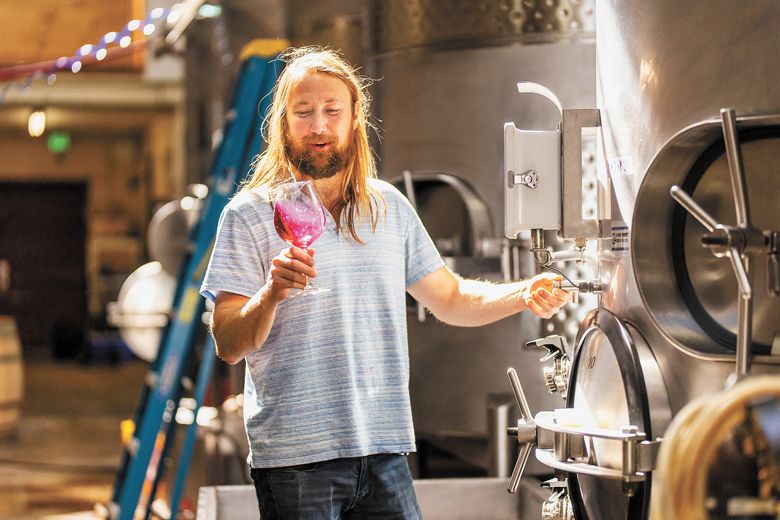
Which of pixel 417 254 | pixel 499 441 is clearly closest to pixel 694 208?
pixel 417 254

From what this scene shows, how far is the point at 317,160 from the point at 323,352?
385mm

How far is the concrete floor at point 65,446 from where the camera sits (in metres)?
6.99

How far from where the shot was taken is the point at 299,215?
2189 millimetres

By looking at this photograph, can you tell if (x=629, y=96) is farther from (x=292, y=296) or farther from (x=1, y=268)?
(x=1, y=268)

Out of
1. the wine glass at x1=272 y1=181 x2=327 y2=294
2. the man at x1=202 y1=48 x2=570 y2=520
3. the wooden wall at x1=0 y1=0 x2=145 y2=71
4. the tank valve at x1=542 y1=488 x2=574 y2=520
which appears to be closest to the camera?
the wine glass at x1=272 y1=181 x2=327 y2=294

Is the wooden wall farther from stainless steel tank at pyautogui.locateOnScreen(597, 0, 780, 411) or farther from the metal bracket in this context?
stainless steel tank at pyautogui.locateOnScreen(597, 0, 780, 411)

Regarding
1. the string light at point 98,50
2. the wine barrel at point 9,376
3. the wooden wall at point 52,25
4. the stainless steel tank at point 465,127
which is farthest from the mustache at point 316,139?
the wine barrel at point 9,376

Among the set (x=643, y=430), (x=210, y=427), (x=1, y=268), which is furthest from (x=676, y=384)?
(x=1, y=268)

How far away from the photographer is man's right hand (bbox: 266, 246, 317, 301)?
2059mm

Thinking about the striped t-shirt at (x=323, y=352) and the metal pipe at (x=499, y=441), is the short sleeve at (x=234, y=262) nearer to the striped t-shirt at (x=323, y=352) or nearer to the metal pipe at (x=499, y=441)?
the striped t-shirt at (x=323, y=352)

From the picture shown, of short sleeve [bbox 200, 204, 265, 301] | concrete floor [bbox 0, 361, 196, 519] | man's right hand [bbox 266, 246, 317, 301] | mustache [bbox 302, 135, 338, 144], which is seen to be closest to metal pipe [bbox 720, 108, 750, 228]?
man's right hand [bbox 266, 246, 317, 301]

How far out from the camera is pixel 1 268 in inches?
717

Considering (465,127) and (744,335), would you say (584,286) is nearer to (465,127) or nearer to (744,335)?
(744,335)

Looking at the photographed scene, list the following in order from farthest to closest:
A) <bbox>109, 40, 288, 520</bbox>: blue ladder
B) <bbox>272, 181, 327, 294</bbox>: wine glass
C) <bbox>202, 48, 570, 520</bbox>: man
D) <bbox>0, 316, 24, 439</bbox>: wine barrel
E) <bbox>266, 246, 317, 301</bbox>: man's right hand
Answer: <bbox>0, 316, 24, 439</bbox>: wine barrel < <bbox>109, 40, 288, 520</bbox>: blue ladder < <bbox>202, 48, 570, 520</bbox>: man < <bbox>272, 181, 327, 294</bbox>: wine glass < <bbox>266, 246, 317, 301</bbox>: man's right hand
